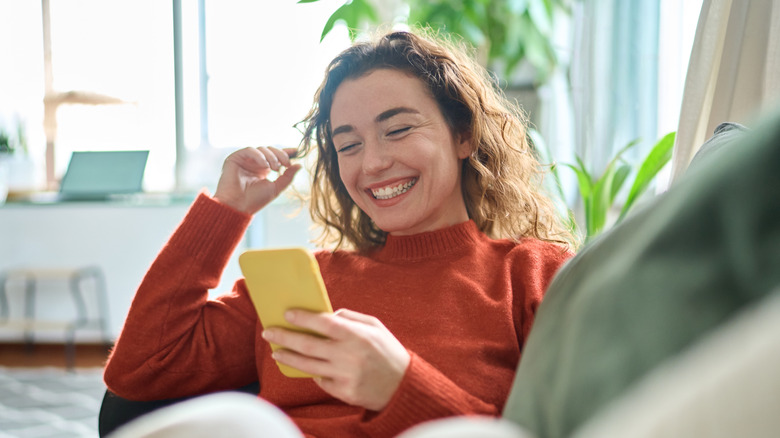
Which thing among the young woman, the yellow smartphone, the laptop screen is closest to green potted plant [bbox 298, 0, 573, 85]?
the young woman

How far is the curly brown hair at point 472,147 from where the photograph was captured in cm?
127

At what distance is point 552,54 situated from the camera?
2846mm

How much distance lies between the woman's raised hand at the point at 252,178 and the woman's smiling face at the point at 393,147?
174mm

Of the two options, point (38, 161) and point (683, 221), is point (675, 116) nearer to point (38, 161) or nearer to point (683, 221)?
point (683, 221)

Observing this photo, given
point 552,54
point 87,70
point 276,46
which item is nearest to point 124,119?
point 87,70

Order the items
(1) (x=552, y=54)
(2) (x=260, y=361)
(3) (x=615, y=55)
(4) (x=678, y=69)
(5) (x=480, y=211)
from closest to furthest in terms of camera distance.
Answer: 1. (2) (x=260, y=361)
2. (5) (x=480, y=211)
3. (4) (x=678, y=69)
4. (3) (x=615, y=55)
5. (1) (x=552, y=54)

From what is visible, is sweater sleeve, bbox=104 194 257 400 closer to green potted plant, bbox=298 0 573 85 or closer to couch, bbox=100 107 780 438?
couch, bbox=100 107 780 438

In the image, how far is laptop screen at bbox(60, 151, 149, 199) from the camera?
13.4 feet

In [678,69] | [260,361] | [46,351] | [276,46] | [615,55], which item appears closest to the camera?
[260,361]

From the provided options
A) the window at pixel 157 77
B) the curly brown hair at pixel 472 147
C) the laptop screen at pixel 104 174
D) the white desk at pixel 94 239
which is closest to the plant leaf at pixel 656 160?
the curly brown hair at pixel 472 147

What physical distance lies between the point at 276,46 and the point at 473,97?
349 cm

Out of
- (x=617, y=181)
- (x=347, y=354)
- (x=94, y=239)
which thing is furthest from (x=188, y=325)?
(x=94, y=239)

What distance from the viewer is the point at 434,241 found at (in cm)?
123

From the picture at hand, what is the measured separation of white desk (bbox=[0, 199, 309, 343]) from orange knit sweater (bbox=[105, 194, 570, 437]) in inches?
109
